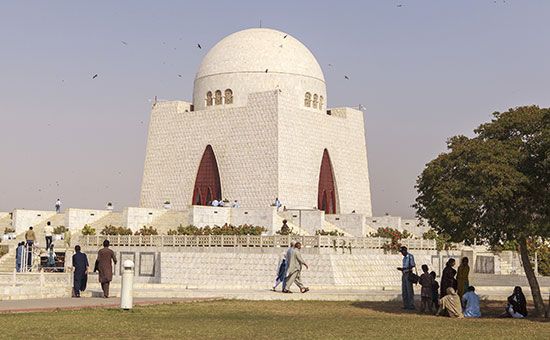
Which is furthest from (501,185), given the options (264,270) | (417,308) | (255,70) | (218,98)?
(218,98)

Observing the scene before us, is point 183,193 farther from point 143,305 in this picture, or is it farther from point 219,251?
point 143,305

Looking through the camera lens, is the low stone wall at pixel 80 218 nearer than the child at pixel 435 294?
No

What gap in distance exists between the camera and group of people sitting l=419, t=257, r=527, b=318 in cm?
1461

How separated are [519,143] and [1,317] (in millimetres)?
9247

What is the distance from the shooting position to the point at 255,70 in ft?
144

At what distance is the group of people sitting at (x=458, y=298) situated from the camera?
14.6m

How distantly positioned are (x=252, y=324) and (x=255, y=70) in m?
32.8

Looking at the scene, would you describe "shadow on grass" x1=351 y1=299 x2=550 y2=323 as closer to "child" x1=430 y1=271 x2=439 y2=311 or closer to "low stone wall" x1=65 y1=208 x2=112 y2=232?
"child" x1=430 y1=271 x2=439 y2=311

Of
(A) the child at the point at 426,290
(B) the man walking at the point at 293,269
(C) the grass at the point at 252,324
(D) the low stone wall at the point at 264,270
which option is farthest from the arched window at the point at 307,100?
(C) the grass at the point at 252,324

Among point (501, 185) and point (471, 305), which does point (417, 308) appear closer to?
point (471, 305)

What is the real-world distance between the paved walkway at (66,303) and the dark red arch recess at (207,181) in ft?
87.3

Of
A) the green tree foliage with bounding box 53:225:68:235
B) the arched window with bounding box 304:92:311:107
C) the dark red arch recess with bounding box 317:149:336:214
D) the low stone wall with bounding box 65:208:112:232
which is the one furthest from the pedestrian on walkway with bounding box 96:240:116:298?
the arched window with bounding box 304:92:311:107

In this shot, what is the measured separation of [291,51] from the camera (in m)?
44.9

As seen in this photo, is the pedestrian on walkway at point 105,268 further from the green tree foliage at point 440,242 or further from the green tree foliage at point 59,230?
the green tree foliage at point 59,230
